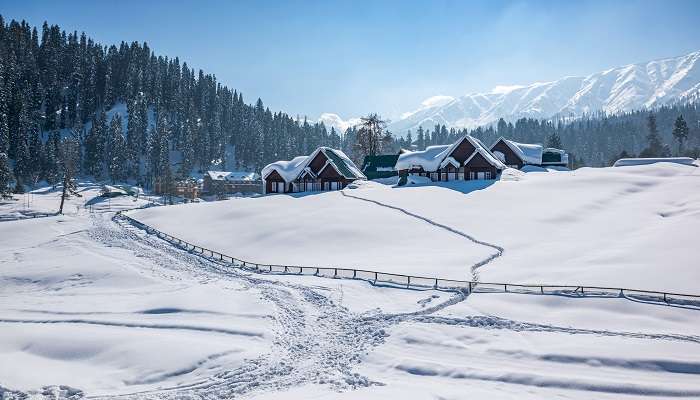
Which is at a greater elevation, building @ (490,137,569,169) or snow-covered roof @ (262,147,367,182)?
building @ (490,137,569,169)

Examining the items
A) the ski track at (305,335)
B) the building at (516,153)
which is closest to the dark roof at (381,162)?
the building at (516,153)

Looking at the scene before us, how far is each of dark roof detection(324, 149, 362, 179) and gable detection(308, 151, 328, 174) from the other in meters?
0.89

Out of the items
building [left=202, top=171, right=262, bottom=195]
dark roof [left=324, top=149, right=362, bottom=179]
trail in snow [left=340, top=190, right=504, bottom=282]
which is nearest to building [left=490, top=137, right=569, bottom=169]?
dark roof [left=324, top=149, right=362, bottom=179]

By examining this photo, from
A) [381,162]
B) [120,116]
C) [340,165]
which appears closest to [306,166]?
[340,165]

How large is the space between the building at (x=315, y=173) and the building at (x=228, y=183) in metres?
40.9

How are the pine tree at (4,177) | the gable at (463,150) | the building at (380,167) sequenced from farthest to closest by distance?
1. the building at (380,167)
2. the pine tree at (4,177)
3. the gable at (463,150)

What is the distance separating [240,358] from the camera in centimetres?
1617

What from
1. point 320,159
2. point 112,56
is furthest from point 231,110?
point 320,159

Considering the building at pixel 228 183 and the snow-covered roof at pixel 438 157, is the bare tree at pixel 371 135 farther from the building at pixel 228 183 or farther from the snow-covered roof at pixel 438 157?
the building at pixel 228 183

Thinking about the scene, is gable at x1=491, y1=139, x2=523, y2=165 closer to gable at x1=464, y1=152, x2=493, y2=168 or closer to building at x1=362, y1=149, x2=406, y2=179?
gable at x1=464, y1=152, x2=493, y2=168

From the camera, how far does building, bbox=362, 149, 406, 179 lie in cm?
7238

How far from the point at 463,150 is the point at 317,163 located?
65.6ft

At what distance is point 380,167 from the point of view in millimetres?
74250

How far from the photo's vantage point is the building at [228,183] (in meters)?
99.6
